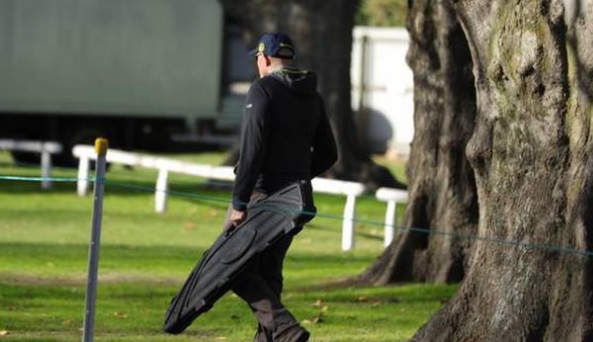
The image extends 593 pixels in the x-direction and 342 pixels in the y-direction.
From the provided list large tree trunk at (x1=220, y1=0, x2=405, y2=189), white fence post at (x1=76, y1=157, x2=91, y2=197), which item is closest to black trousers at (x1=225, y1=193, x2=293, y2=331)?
white fence post at (x1=76, y1=157, x2=91, y2=197)

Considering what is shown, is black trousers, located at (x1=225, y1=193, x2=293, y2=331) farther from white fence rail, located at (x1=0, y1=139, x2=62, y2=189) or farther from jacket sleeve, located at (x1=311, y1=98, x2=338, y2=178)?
white fence rail, located at (x1=0, y1=139, x2=62, y2=189)

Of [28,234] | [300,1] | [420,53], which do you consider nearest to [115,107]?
[300,1]

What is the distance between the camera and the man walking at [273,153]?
10.0 metres

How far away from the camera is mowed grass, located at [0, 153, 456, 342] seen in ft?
41.8

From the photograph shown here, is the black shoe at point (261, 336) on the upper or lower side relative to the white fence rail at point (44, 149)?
lower

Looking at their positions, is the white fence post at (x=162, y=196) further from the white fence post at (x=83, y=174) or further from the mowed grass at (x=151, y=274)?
the white fence post at (x=83, y=174)

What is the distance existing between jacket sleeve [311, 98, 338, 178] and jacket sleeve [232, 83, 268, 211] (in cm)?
65

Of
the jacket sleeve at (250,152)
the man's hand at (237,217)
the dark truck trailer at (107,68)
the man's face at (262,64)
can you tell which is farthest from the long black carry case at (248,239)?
the dark truck trailer at (107,68)

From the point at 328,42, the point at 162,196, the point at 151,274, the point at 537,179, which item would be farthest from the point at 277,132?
the point at 328,42

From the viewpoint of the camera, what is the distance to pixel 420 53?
15844 millimetres

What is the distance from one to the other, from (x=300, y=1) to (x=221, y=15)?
800cm

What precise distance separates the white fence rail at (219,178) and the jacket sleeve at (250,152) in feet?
27.4

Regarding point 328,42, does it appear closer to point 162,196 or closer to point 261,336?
point 162,196

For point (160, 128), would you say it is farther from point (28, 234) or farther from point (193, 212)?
point (28, 234)
